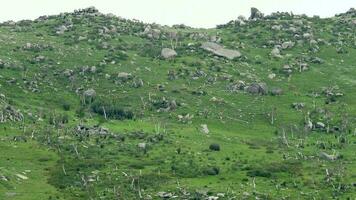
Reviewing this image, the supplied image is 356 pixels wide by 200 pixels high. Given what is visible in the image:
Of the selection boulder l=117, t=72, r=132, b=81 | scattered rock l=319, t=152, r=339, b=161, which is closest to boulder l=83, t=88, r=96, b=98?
boulder l=117, t=72, r=132, b=81

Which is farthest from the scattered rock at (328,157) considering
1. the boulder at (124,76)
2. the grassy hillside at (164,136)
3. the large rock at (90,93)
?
the boulder at (124,76)

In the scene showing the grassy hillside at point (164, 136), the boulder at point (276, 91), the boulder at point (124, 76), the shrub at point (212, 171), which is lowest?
the shrub at point (212, 171)

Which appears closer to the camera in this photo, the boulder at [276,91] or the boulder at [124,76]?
the boulder at [124,76]

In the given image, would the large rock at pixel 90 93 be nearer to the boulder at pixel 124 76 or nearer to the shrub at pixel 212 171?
the boulder at pixel 124 76

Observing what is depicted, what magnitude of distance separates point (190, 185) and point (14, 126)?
1895 inches

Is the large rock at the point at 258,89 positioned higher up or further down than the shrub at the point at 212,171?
higher up

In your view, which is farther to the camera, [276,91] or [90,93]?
[276,91]

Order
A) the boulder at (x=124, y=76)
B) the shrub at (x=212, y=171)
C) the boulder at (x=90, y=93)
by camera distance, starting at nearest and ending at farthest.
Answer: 1. the shrub at (x=212, y=171)
2. the boulder at (x=90, y=93)
3. the boulder at (x=124, y=76)

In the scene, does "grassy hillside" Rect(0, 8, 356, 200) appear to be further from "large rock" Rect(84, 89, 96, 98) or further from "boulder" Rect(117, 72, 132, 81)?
"boulder" Rect(117, 72, 132, 81)

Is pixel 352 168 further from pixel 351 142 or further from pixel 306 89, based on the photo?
pixel 306 89

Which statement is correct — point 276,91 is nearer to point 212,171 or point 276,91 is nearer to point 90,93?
point 90,93

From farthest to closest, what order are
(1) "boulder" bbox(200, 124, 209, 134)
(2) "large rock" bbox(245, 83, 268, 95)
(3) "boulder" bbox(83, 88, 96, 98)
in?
(2) "large rock" bbox(245, 83, 268, 95) → (3) "boulder" bbox(83, 88, 96, 98) → (1) "boulder" bbox(200, 124, 209, 134)

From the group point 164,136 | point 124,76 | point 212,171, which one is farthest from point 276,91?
point 212,171

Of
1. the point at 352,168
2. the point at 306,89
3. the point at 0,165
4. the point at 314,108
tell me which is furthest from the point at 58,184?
the point at 306,89
